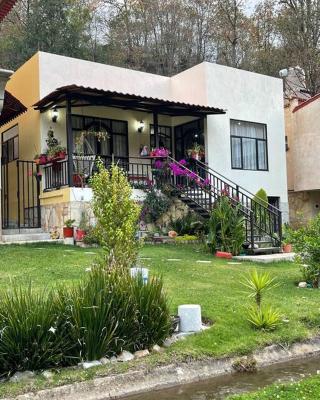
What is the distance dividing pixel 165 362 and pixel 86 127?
11.8m

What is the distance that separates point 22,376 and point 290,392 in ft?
7.81

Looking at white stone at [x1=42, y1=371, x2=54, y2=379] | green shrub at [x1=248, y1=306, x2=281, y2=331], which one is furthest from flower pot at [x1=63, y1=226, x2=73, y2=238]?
white stone at [x1=42, y1=371, x2=54, y2=379]

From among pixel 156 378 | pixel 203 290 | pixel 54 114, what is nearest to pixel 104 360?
pixel 156 378

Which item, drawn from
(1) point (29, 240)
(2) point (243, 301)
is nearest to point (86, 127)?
(1) point (29, 240)

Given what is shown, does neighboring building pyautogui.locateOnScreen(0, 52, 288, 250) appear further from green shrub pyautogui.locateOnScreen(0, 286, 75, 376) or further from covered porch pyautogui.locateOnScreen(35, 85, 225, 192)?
green shrub pyautogui.locateOnScreen(0, 286, 75, 376)

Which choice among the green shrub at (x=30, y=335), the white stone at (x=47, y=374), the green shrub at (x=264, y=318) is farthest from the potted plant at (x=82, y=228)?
the white stone at (x=47, y=374)

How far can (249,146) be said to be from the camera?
18516mm

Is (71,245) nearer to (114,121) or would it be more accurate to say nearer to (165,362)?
(114,121)

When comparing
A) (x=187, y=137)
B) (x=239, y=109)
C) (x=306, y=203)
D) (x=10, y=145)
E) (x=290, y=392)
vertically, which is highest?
(x=239, y=109)

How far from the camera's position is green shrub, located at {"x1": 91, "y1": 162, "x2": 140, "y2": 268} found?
21.0 ft

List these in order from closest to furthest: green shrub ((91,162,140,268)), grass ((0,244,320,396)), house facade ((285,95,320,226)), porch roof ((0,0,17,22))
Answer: grass ((0,244,320,396)) → green shrub ((91,162,140,268)) → porch roof ((0,0,17,22)) → house facade ((285,95,320,226))

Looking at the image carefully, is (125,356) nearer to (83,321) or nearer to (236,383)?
(83,321)

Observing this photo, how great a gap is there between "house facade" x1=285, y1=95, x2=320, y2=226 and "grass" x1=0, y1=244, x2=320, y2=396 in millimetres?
9833

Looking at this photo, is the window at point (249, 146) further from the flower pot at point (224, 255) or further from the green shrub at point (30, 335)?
the green shrub at point (30, 335)
